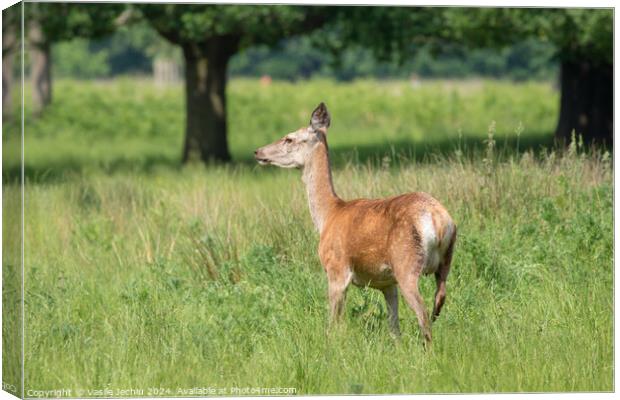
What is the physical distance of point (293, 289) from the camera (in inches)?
316

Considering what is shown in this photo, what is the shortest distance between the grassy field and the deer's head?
2.65 ft

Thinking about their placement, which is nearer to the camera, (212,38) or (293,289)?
(293,289)

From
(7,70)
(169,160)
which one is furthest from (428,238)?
(169,160)

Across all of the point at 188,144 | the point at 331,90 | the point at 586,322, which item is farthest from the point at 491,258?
the point at 331,90

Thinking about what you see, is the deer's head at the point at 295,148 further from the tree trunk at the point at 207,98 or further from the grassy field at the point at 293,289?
the tree trunk at the point at 207,98

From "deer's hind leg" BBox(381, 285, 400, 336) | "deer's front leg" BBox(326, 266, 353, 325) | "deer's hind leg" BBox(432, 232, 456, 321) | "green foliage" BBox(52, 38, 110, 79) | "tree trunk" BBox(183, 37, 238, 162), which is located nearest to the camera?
"deer's hind leg" BBox(432, 232, 456, 321)

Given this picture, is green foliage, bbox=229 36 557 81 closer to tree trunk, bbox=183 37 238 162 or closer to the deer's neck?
tree trunk, bbox=183 37 238 162

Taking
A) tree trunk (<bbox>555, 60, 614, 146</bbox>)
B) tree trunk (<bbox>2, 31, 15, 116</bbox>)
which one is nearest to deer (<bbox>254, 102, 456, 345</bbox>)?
tree trunk (<bbox>2, 31, 15, 116</bbox>)

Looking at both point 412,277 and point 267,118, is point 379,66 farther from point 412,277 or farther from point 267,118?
point 412,277

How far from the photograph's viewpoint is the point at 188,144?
18.7 meters

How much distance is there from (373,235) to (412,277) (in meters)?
0.38

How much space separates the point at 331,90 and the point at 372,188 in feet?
84.4

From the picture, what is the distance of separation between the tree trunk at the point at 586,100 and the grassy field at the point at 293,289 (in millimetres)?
4638

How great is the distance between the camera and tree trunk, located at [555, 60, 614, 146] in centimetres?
1677
